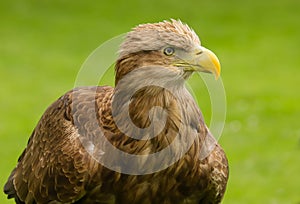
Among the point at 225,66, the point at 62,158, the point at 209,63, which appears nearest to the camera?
the point at 209,63

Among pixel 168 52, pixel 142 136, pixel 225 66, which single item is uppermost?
pixel 225 66

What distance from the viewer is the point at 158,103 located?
702 centimetres

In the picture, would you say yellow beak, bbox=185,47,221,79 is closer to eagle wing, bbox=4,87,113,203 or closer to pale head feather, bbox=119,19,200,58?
pale head feather, bbox=119,19,200,58

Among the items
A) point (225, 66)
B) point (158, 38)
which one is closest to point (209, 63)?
point (158, 38)

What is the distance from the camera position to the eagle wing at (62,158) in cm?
735

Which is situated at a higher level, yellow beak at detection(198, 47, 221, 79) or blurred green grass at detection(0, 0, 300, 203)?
blurred green grass at detection(0, 0, 300, 203)

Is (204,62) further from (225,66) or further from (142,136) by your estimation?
(225,66)

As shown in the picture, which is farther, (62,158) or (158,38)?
(62,158)

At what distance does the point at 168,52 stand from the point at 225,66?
12588mm

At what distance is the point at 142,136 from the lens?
716 centimetres

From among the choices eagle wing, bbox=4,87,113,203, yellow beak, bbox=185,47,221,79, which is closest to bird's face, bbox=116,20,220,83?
yellow beak, bbox=185,47,221,79

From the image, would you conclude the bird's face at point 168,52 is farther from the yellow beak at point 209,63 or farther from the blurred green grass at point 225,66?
the blurred green grass at point 225,66

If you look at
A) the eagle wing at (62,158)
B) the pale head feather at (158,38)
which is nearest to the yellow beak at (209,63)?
the pale head feather at (158,38)

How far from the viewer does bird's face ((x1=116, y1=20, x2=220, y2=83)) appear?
6.84 m
